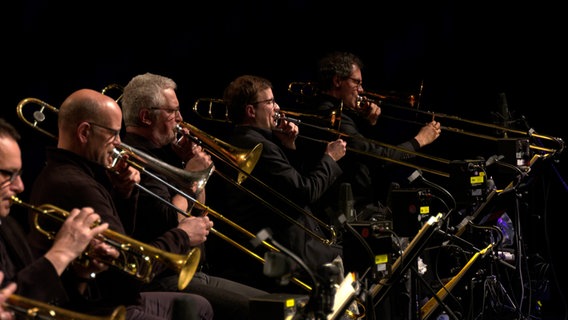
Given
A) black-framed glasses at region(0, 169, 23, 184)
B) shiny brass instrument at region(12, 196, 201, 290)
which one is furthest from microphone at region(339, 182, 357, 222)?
black-framed glasses at region(0, 169, 23, 184)

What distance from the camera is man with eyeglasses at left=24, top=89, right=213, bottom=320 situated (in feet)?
9.32

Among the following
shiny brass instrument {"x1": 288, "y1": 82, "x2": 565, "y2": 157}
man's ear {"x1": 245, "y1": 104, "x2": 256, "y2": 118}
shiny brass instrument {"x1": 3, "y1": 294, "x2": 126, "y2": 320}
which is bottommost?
shiny brass instrument {"x1": 3, "y1": 294, "x2": 126, "y2": 320}

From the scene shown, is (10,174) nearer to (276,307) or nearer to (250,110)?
(276,307)

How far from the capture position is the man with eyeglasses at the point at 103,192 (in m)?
2.84

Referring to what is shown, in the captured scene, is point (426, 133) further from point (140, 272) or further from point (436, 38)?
point (140, 272)

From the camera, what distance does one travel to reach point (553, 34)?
19.6 feet

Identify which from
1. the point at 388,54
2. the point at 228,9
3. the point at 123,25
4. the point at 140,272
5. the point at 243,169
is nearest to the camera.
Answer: the point at 140,272

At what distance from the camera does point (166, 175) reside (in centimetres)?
333

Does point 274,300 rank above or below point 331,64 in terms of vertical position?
below

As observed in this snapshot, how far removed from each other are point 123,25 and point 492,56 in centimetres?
299

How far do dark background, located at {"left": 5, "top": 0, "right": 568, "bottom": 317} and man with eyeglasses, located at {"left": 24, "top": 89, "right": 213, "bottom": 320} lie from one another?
73 cm

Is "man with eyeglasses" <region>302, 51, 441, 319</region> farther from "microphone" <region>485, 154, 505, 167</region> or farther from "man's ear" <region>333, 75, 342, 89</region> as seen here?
"microphone" <region>485, 154, 505, 167</region>

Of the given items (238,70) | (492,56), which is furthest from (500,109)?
(238,70)

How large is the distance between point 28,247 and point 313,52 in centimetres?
321
